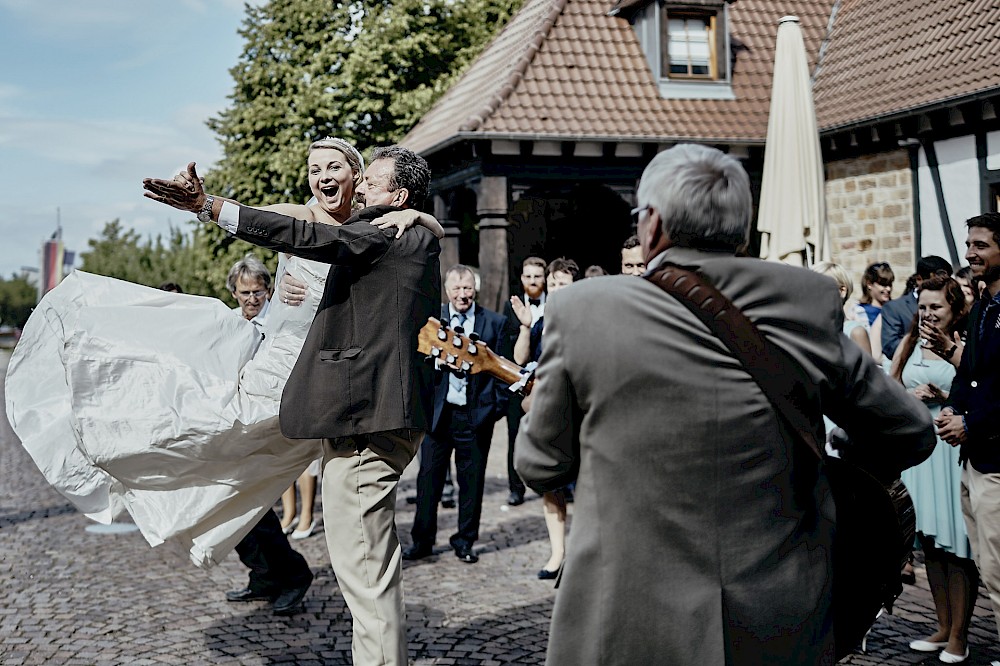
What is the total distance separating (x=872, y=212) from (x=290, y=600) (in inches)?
432

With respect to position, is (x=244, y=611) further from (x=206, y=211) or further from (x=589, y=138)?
(x=589, y=138)

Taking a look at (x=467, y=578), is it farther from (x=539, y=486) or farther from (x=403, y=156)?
(x=539, y=486)

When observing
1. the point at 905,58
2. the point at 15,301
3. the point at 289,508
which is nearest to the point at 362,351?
the point at 289,508

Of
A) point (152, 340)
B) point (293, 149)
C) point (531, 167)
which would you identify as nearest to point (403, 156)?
point (152, 340)

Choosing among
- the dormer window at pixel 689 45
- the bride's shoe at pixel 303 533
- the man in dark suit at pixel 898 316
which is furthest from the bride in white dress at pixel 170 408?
the dormer window at pixel 689 45

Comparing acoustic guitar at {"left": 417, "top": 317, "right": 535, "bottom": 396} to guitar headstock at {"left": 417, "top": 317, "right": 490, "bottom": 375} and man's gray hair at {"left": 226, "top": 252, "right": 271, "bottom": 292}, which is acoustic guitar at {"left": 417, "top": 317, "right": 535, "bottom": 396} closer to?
guitar headstock at {"left": 417, "top": 317, "right": 490, "bottom": 375}

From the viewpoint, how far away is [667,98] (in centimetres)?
1602

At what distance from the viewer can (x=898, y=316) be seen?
7.26 meters

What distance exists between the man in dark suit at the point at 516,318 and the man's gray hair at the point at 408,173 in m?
2.82

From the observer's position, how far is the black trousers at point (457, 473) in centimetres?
706

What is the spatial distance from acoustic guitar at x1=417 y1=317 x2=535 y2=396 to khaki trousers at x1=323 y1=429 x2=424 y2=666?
1.10ft

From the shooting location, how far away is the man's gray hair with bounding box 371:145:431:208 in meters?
3.90

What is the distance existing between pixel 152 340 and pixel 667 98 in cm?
1275

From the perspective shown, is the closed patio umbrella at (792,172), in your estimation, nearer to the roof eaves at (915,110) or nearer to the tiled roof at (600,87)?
the roof eaves at (915,110)
